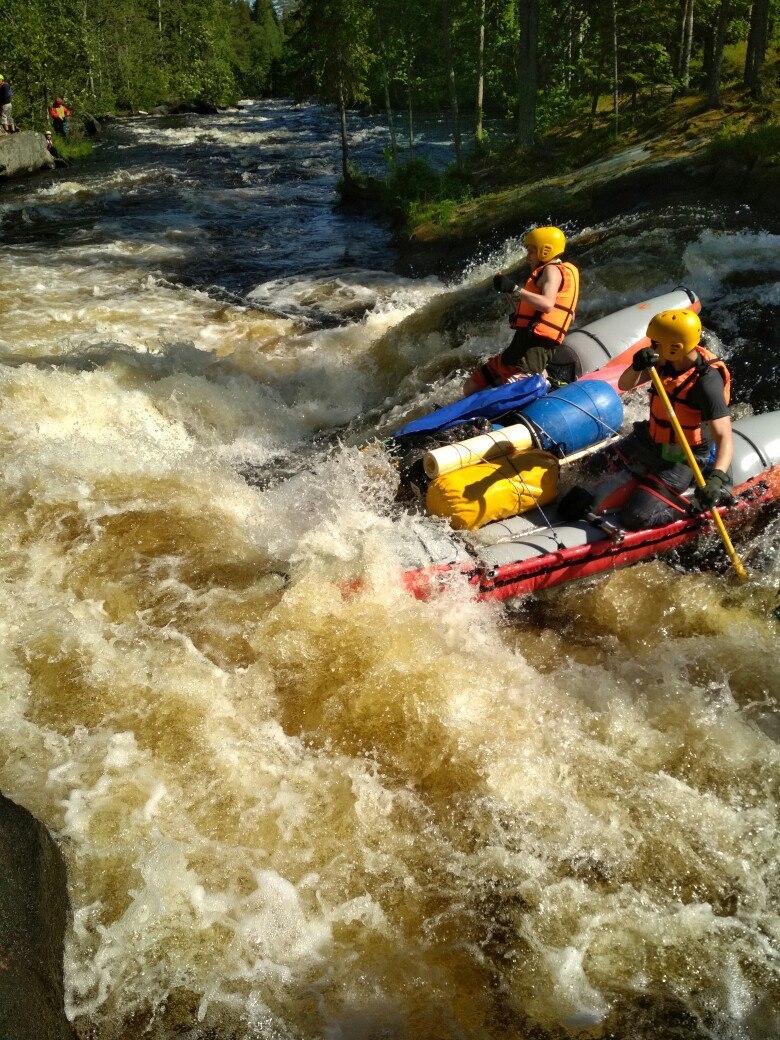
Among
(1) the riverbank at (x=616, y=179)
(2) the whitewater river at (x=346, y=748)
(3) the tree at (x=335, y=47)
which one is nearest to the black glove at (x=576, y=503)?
(2) the whitewater river at (x=346, y=748)

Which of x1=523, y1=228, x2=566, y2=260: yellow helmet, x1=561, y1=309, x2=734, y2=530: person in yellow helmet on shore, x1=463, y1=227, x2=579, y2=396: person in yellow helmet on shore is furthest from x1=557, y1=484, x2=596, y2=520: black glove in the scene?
x1=523, y1=228, x2=566, y2=260: yellow helmet

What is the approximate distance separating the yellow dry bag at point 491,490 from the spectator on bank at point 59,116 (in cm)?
2809

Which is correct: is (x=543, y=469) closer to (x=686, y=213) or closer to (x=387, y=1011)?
(x=387, y=1011)

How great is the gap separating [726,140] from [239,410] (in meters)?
9.74

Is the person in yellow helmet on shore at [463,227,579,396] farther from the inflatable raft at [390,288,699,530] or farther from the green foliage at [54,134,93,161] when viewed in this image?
the green foliage at [54,134,93,161]

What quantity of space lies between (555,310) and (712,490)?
2.45 metres

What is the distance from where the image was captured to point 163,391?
7.95 metres

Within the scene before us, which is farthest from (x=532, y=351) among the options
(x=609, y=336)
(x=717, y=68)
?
(x=717, y=68)

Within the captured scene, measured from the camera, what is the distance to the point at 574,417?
5750 millimetres

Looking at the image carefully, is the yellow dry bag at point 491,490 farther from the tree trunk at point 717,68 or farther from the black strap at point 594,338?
the tree trunk at point 717,68

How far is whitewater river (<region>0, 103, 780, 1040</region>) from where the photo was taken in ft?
10.2

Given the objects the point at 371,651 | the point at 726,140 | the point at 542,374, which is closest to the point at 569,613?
the point at 371,651

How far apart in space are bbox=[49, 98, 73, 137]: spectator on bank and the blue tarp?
27.2m

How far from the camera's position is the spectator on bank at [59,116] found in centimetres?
2630
